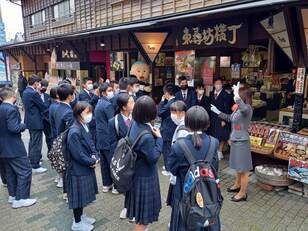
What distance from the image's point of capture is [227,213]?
14.6 feet

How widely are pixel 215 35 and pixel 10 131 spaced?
4846mm

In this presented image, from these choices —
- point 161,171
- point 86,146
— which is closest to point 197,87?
point 161,171

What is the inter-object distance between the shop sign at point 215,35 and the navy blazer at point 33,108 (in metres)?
3.98

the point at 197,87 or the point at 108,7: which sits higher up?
the point at 108,7

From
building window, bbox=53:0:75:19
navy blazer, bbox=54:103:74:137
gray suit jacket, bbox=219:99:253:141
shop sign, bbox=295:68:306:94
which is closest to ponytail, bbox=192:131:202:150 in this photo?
gray suit jacket, bbox=219:99:253:141

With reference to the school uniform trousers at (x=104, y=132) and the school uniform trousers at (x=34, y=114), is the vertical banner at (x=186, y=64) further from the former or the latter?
the school uniform trousers at (x=34, y=114)

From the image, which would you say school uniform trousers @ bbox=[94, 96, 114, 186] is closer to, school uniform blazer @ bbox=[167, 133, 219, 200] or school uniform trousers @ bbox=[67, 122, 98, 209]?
school uniform trousers @ bbox=[67, 122, 98, 209]

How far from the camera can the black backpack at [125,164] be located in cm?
290

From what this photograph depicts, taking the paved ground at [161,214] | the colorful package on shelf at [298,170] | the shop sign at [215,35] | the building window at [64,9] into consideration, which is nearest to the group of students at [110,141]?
the paved ground at [161,214]

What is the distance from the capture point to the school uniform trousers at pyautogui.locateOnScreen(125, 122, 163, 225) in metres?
2.96

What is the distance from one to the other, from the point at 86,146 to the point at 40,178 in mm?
3070

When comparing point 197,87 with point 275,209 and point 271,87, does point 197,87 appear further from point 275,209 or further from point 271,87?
point 275,209

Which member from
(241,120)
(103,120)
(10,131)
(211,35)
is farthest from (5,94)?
(211,35)

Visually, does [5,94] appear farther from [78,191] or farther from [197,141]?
A: [197,141]
